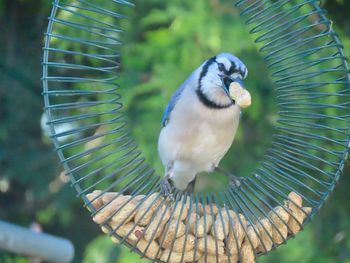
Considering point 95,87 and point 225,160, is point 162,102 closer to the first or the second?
point 95,87

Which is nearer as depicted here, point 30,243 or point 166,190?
point 30,243

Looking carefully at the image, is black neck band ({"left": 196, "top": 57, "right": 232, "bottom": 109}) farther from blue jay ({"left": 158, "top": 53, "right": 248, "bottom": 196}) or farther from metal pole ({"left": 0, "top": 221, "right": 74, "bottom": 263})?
metal pole ({"left": 0, "top": 221, "right": 74, "bottom": 263})

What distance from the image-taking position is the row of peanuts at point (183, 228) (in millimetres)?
1616

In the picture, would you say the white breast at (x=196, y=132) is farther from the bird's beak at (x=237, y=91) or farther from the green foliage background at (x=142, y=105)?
the green foliage background at (x=142, y=105)

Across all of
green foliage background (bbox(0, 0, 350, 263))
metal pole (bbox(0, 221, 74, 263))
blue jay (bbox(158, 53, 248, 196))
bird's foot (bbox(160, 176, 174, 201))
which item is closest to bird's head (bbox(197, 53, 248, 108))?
blue jay (bbox(158, 53, 248, 196))

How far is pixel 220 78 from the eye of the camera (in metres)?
1.88

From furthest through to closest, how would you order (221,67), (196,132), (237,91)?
(196,132) < (221,67) < (237,91)

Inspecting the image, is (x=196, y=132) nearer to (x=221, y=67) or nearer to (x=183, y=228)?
(x=221, y=67)

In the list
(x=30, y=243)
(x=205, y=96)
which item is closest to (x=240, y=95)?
(x=205, y=96)

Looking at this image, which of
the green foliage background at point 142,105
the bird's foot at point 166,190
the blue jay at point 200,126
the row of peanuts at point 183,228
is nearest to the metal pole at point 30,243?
the row of peanuts at point 183,228

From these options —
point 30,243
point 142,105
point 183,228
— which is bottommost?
point 183,228

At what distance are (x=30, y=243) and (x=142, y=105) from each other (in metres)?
1.47

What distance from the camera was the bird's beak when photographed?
1.59 m

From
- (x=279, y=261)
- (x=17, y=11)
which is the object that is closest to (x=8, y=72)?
(x=17, y=11)
